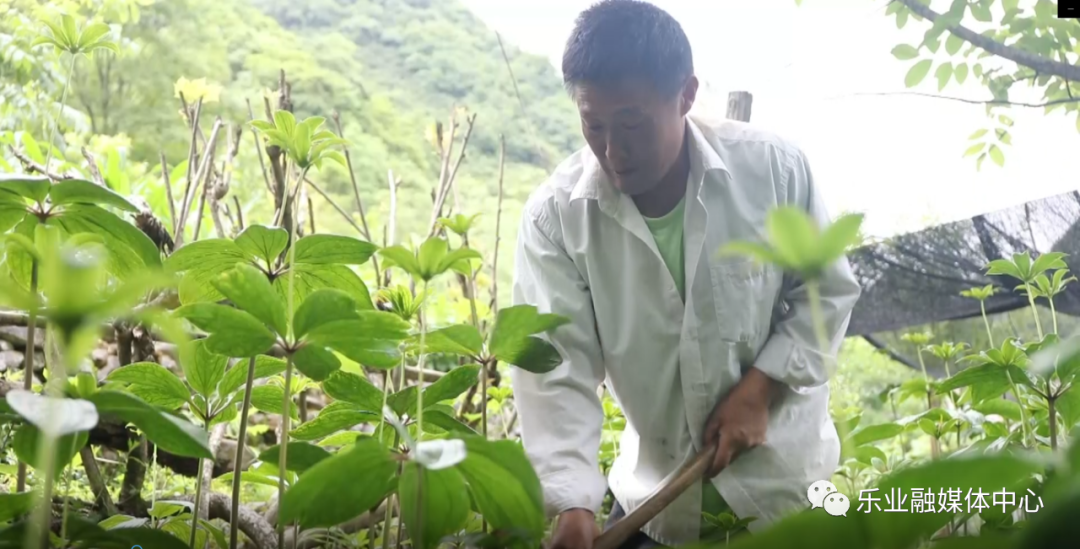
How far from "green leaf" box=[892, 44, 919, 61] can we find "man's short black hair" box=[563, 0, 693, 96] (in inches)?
17.2

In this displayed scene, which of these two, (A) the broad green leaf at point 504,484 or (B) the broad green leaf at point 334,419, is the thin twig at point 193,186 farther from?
(A) the broad green leaf at point 504,484

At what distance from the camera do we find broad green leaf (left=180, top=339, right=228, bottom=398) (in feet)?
1.47

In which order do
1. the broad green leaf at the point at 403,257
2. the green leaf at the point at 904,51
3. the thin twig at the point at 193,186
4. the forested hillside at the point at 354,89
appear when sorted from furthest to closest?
1. the forested hillside at the point at 354,89
2. the green leaf at the point at 904,51
3. the thin twig at the point at 193,186
4. the broad green leaf at the point at 403,257

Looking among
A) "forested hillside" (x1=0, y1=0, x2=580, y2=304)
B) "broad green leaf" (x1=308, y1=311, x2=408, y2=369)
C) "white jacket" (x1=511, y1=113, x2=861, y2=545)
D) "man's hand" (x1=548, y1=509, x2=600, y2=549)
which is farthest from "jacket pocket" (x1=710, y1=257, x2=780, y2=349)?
"forested hillside" (x1=0, y1=0, x2=580, y2=304)

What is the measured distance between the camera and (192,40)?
3514mm

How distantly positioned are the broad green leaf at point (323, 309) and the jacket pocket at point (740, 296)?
494 millimetres

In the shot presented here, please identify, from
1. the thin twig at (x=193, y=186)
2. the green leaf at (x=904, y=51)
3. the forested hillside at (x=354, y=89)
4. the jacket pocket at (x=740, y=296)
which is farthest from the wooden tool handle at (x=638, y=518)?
the forested hillside at (x=354, y=89)

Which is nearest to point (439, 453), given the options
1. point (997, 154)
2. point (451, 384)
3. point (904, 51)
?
point (451, 384)

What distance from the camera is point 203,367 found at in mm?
464

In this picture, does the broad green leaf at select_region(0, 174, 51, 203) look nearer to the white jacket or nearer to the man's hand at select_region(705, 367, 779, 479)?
the white jacket

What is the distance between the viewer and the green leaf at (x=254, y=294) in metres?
0.35

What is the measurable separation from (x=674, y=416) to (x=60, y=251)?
657mm

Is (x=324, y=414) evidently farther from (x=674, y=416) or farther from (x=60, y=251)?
(x=674, y=416)

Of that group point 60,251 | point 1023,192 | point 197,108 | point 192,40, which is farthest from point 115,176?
point 192,40
